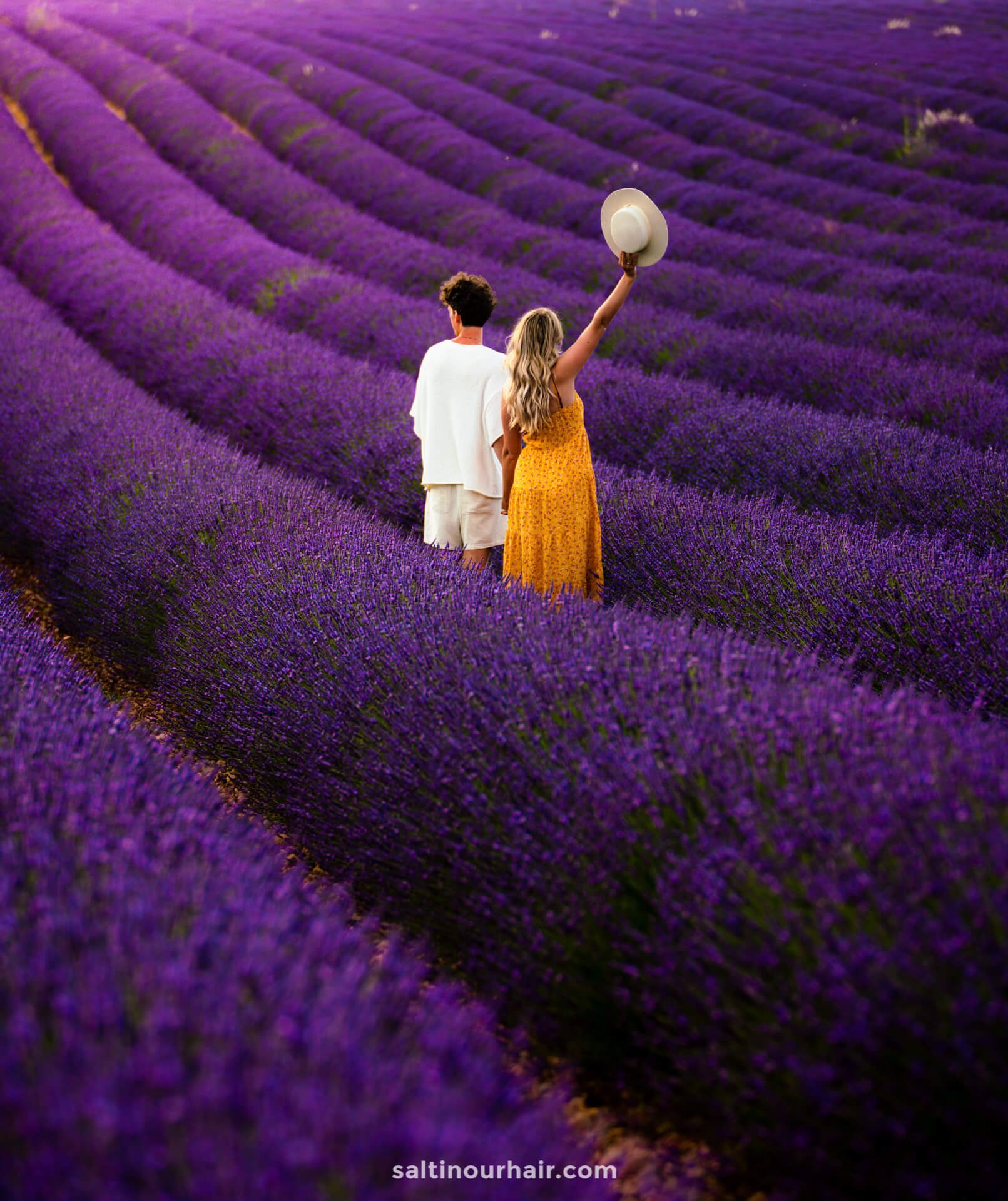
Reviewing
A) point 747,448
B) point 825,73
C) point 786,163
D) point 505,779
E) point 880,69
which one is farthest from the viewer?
point 880,69

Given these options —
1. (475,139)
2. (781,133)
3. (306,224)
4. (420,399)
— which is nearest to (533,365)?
(420,399)

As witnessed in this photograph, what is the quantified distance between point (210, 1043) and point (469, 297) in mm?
2634

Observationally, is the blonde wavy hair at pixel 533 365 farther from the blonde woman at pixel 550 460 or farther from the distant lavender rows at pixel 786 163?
the distant lavender rows at pixel 786 163

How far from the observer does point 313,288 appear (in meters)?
7.05

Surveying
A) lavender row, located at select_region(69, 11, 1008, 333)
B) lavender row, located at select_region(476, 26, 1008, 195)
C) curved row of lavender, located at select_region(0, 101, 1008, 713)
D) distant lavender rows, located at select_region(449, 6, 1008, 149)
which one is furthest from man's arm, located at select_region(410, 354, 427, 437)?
distant lavender rows, located at select_region(449, 6, 1008, 149)

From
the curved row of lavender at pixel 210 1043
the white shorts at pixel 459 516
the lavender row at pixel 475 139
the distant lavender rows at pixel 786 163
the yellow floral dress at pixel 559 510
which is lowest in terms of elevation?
the curved row of lavender at pixel 210 1043

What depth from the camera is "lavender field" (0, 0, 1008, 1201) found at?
934 mm

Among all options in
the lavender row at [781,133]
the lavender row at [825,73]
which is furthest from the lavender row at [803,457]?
the lavender row at [825,73]

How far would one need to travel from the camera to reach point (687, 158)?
11.2 metres

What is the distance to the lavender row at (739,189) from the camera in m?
8.34

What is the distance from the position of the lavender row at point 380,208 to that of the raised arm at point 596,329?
4111 mm

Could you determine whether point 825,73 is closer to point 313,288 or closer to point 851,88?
point 851,88

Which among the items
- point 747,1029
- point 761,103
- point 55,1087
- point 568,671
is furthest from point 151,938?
point 761,103

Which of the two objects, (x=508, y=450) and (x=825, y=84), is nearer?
(x=508, y=450)
